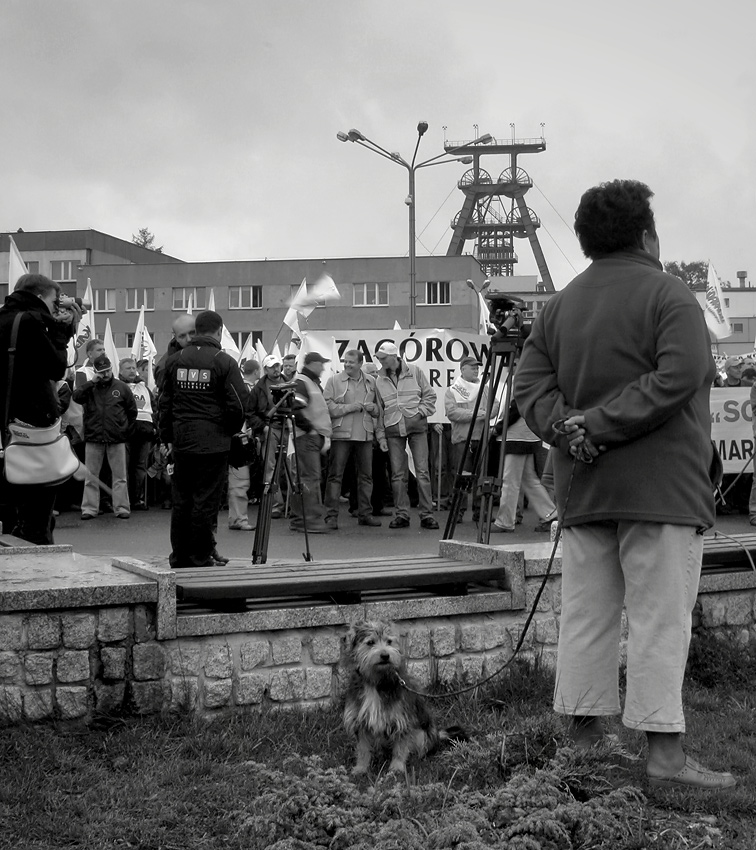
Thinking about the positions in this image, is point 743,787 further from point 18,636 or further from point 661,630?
point 18,636

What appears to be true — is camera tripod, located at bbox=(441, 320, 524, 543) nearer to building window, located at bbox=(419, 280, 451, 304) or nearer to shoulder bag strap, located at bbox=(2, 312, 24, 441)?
shoulder bag strap, located at bbox=(2, 312, 24, 441)

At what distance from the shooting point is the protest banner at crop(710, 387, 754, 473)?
1609 centimetres

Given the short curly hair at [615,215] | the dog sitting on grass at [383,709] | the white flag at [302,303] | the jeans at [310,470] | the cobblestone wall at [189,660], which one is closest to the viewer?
the short curly hair at [615,215]

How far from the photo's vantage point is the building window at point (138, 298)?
76875 millimetres

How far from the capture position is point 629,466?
14.4 ft

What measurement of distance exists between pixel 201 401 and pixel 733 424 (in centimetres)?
958

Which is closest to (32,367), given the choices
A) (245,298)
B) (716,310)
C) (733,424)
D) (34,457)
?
→ (34,457)

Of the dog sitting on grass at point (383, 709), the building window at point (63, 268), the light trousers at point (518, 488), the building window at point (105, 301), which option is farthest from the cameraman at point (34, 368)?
the building window at point (63, 268)

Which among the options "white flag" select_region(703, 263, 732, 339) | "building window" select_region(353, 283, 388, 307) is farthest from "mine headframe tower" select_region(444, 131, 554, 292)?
"white flag" select_region(703, 263, 732, 339)

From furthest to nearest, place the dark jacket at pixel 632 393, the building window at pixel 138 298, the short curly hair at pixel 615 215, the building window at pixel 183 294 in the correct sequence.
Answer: the building window at pixel 138 298 → the building window at pixel 183 294 → the short curly hair at pixel 615 215 → the dark jacket at pixel 632 393

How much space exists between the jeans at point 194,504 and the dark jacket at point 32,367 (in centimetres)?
140

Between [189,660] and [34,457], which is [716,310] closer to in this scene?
[34,457]

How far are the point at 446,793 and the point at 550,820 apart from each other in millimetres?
558

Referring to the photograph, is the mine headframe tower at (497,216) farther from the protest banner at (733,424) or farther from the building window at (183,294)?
the protest banner at (733,424)
